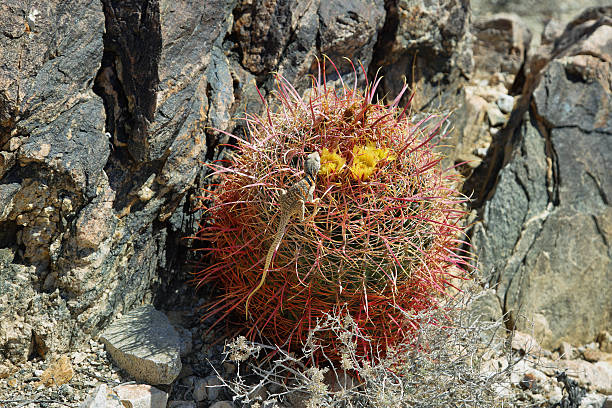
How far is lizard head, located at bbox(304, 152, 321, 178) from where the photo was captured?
1860 millimetres

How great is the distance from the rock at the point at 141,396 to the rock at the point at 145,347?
0.15ft

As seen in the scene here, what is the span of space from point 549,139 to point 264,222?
212 centimetres

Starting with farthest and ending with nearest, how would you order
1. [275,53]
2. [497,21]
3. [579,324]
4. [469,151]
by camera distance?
[497,21] → [469,151] → [579,324] → [275,53]

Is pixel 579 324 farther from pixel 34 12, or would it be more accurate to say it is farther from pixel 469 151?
pixel 34 12

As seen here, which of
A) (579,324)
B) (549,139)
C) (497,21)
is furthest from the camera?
(497,21)

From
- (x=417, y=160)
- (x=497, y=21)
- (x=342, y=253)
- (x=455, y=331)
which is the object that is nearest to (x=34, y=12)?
(x=342, y=253)

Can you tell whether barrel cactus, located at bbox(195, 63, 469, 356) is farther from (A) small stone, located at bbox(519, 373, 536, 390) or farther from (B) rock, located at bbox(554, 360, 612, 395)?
(B) rock, located at bbox(554, 360, 612, 395)

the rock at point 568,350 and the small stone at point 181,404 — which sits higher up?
the small stone at point 181,404

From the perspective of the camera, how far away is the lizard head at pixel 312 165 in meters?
1.86

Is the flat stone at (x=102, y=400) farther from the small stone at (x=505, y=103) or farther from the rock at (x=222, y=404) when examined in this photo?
the small stone at (x=505, y=103)

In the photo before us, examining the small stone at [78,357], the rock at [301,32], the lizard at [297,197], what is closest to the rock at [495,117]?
the rock at [301,32]

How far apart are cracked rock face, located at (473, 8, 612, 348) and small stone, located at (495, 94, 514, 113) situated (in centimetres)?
52

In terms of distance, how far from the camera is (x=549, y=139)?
339 centimetres

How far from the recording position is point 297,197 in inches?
71.7
